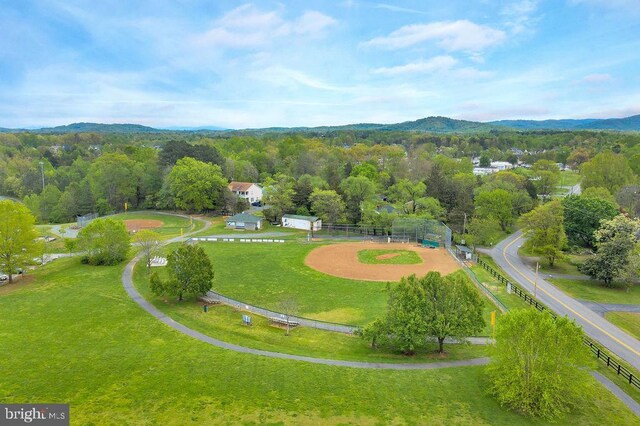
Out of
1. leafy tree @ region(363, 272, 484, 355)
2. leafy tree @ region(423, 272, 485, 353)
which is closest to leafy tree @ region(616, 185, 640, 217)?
leafy tree @ region(423, 272, 485, 353)

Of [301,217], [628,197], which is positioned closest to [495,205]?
[628,197]

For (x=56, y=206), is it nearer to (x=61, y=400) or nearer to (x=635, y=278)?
(x=61, y=400)

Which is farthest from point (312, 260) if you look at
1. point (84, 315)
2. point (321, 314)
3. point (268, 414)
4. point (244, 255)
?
point (268, 414)

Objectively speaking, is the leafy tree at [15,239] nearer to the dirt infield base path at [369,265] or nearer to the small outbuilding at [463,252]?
the dirt infield base path at [369,265]

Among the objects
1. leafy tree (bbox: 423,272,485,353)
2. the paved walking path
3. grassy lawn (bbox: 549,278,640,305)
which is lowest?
grassy lawn (bbox: 549,278,640,305)

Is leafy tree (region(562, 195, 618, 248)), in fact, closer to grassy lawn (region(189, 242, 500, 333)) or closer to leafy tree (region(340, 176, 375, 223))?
leafy tree (region(340, 176, 375, 223))

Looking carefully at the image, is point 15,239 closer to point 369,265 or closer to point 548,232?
point 369,265
